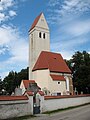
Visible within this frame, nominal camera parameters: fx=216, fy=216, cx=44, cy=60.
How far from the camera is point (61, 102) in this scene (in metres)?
27.7

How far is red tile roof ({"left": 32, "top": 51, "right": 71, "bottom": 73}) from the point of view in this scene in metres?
45.4

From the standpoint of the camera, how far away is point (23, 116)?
20.4m

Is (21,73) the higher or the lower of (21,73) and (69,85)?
the higher

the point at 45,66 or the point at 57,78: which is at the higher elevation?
the point at 45,66

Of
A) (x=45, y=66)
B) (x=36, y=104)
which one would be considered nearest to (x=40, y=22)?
(x=45, y=66)

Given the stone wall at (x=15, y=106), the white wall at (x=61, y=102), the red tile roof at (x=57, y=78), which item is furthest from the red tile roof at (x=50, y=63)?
the stone wall at (x=15, y=106)

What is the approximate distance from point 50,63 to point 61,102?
19144 mm

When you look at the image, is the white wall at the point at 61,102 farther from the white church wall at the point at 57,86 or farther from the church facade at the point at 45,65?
the church facade at the point at 45,65

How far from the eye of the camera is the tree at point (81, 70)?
48281 millimetres

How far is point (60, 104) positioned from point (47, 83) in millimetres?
16294

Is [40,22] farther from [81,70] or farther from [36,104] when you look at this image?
[36,104]

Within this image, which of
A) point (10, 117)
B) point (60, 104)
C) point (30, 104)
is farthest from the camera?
point (60, 104)

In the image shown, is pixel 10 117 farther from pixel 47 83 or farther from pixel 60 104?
pixel 47 83

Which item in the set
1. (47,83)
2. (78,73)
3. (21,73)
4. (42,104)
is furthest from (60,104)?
(21,73)
